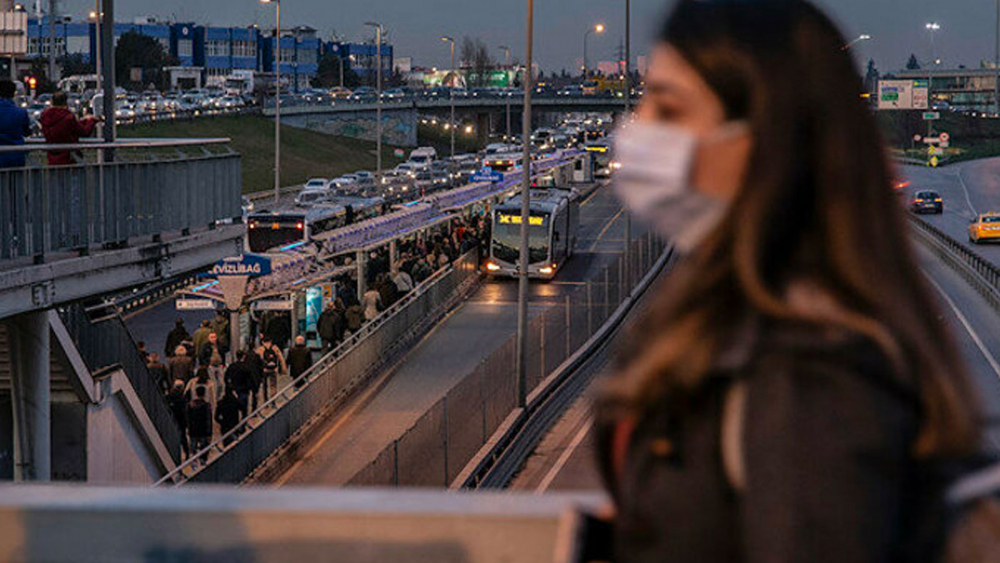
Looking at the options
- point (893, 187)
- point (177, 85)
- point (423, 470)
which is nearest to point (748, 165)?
point (893, 187)

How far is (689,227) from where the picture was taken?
2307 millimetres

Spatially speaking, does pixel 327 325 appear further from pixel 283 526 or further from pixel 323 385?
pixel 283 526

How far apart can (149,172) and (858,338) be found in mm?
16592

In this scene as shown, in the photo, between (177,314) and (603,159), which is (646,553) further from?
(603,159)

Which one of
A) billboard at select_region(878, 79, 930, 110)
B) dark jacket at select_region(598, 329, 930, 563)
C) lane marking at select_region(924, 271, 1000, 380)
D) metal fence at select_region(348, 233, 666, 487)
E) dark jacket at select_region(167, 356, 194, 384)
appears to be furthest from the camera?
billboard at select_region(878, 79, 930, 110)

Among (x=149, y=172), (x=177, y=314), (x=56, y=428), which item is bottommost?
(x=177, y=314)

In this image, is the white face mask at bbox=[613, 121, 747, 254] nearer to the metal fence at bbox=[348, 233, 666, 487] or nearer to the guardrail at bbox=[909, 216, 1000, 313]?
the metal fence at bbox=[348, 233, 666, 487]

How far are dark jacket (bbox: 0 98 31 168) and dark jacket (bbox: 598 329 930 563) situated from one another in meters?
13.2

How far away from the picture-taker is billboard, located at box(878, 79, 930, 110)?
120 m

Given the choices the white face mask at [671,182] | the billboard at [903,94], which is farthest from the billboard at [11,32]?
the billboard at [903,94]

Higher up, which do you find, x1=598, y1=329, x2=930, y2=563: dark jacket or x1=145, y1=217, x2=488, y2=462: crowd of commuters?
x1=598, y1=329, x2=930, y2=563: dark jacket

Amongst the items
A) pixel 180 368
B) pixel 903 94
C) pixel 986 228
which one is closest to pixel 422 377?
pixel 180 368

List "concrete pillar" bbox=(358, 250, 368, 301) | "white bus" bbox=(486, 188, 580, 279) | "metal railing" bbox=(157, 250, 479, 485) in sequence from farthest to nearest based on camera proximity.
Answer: "white bus" bbox=(486, 188, 580, 279) → "concrete pillar" bbox=(358, 250, 368, 301) → "metal railing" bbox=(157, 250, 479, 485)

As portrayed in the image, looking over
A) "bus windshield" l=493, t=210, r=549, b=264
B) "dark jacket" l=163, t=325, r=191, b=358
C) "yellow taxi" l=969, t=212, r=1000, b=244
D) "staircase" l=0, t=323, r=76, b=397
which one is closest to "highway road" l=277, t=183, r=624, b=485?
"bus windshield" l=493, t=210, r=549, b=264
